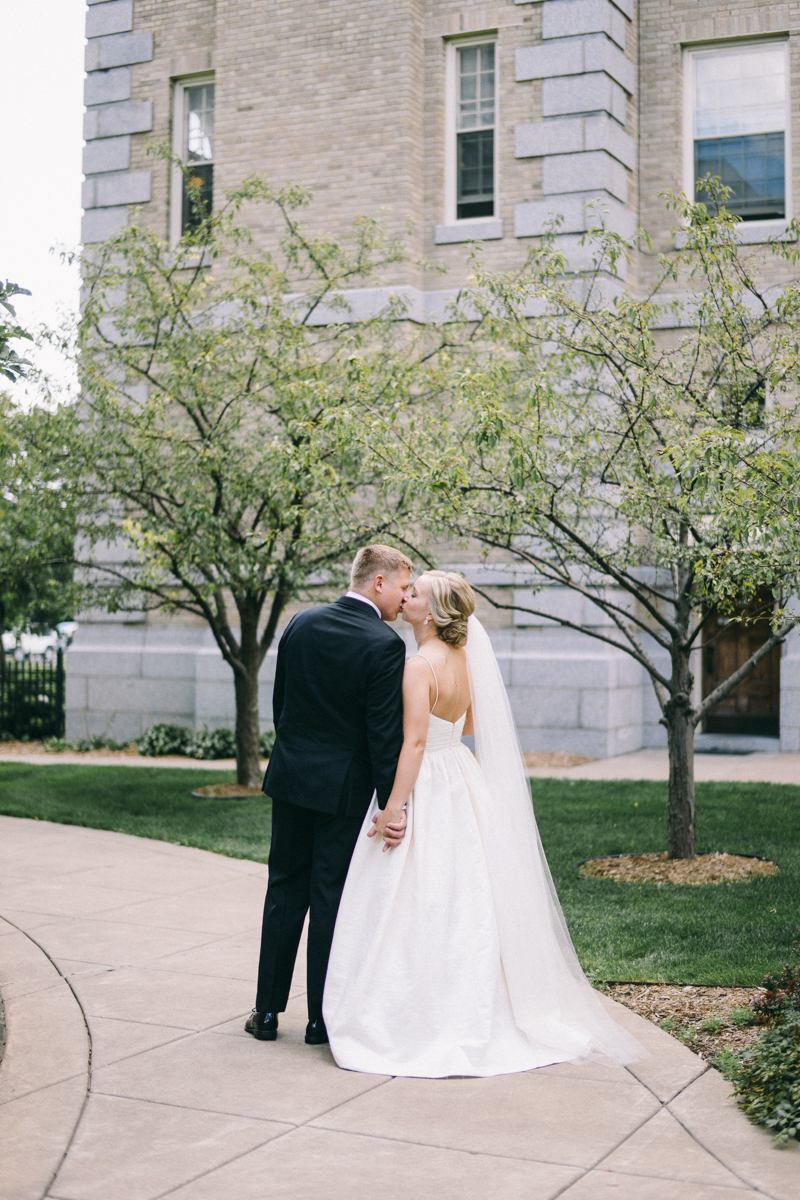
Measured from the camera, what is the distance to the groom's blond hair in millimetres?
5211

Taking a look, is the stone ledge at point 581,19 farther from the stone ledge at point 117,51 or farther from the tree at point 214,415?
the stone ledge at point 117,51

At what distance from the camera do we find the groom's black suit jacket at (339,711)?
5020mm

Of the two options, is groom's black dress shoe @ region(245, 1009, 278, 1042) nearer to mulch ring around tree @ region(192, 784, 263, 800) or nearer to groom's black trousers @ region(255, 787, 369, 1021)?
groom's black trousers @ region(255, 787, 369, 1021)

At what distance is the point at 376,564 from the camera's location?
5211 millimetres

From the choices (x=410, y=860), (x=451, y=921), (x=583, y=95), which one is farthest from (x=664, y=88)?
(x=451, y=921)

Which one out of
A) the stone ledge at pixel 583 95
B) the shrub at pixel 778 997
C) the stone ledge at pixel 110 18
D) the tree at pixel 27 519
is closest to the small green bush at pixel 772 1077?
the shrub at pixel 778 997

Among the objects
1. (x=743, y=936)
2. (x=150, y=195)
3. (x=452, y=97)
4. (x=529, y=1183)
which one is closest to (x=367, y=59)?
(x=452, y=97)

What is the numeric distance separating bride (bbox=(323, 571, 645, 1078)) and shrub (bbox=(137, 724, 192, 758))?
11.2 m

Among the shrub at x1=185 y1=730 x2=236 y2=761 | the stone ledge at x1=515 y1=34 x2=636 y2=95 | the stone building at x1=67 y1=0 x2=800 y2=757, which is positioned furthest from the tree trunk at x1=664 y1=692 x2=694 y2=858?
the stone ledge at x1=515 y1=34 x2=636 y2=95

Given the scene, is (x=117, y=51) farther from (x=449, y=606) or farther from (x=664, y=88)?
(x=449, y=606)

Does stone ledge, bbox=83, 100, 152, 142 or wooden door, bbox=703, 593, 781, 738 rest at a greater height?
stone ledge, bbox=83, 100, 152, 142

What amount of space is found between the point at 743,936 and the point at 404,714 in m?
2.89

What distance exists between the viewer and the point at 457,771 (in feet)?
16.9

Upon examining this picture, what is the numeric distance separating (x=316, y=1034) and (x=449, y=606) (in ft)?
6.07
